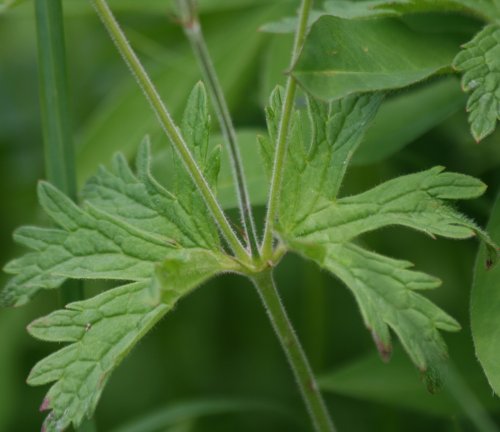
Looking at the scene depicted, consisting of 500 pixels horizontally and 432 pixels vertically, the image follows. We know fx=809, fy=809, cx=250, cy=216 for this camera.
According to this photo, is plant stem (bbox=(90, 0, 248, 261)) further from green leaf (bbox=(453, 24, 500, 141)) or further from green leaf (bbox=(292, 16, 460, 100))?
green leaf (bbox=(453, 24, 500, 141))

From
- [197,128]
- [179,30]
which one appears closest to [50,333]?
[197,128]

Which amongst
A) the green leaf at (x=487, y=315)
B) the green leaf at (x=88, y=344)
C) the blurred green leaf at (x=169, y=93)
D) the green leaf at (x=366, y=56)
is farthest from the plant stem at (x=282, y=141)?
the blurred green leaf at (x=169, y=93)

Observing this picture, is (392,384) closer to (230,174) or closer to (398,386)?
(398,386)

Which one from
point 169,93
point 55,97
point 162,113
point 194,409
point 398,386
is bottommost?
point 398,386

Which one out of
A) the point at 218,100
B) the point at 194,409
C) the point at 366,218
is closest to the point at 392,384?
the point at 194,409

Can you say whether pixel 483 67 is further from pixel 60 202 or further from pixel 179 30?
pixel 179 30
